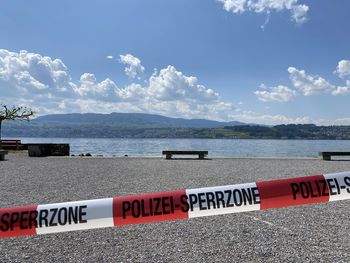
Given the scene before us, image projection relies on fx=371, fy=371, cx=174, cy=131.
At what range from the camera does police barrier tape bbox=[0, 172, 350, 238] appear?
365 cm

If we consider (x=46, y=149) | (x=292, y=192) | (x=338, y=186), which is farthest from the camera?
(x=46, y=149)

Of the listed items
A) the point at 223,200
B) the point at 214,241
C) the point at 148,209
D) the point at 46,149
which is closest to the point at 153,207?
the point at 148,209

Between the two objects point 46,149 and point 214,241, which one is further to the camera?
point 46,149

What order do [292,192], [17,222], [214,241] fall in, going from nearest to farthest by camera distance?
1. [17,222]
2. [292,192]
3. [214,241]

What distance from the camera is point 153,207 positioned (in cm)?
371

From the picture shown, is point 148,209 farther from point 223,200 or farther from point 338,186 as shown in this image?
point 338,186

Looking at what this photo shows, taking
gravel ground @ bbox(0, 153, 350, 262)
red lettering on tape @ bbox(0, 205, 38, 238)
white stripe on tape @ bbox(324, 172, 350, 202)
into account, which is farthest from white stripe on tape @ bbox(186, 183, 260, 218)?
red lettering on tape @ bbox(0, 205, 38, 238)

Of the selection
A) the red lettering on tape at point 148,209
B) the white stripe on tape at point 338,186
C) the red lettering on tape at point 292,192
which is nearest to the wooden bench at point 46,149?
the red lettering on tape at point 148,209

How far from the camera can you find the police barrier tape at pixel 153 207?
3655mm

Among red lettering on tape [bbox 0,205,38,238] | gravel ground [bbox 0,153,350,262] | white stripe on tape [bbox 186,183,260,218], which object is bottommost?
gravel ground [bbox 0,153,350,262]

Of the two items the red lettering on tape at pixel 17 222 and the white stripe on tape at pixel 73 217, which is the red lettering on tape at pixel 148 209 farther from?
the red lettering on tape at pixel 17 222

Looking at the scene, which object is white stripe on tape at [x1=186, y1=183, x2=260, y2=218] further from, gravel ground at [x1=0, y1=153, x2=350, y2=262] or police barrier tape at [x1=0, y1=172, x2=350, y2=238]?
gravel ground at [x1=0, y1=153, x2=350, y2=262]

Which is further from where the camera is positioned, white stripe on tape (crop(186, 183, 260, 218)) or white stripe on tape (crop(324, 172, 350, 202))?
white stripe on tape (crop(324, 172, 350, 202))

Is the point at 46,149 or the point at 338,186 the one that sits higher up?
the point at 338,186
